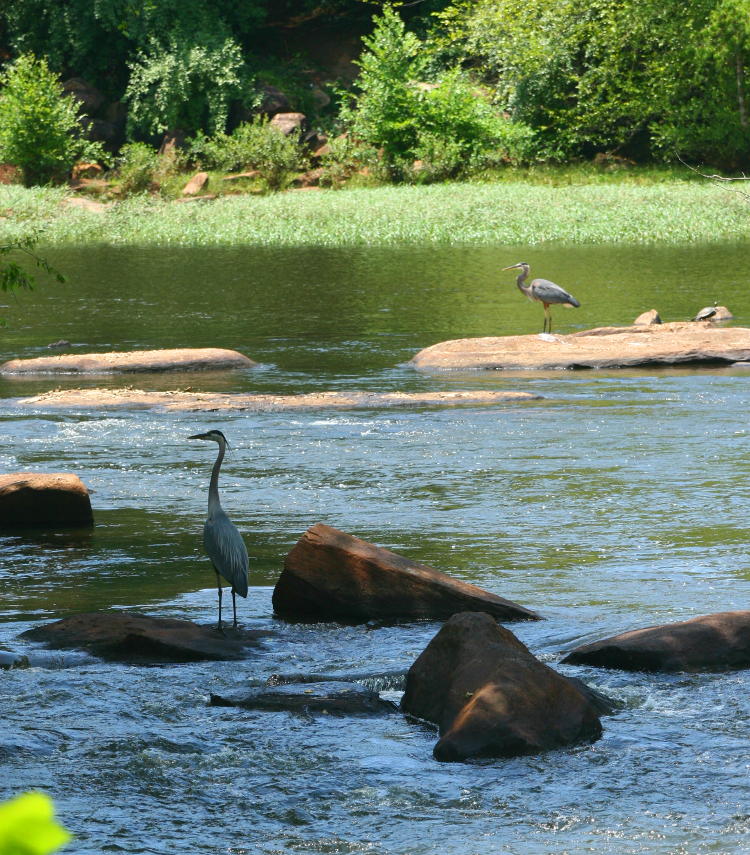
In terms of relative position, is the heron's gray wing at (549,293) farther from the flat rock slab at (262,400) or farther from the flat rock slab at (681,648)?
the flat rock slab at (681,648)

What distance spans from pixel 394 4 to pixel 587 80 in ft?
26.9

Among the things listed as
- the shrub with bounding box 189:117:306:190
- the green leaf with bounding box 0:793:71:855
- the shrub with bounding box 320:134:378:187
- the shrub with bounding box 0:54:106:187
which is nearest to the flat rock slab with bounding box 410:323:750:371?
the green leaf with bounding box 0:793:71:855

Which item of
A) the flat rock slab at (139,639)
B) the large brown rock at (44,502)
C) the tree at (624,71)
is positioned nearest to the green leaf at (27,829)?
the flat rock slab at (139,639)

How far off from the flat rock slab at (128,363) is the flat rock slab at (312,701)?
1107cm

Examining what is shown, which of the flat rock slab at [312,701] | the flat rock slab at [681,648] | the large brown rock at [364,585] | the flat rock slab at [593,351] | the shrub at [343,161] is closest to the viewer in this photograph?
the flat rock slab at [312,701]

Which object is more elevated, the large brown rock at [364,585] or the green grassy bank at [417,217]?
the green grassy bank at [417,217]

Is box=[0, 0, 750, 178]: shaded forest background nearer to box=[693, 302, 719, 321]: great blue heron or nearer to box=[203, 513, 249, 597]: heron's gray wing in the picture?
box=[693, 302, 719, 321]: great blue heron

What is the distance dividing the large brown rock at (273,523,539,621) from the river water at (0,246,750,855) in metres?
0.13

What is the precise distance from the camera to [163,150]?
156 feet

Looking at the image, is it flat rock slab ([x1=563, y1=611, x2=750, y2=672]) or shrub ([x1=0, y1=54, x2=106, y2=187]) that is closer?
flat rock slab ([x1=563, y1=611, x2=750, y2=672])

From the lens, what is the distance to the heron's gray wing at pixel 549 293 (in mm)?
18719

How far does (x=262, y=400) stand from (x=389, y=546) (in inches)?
202

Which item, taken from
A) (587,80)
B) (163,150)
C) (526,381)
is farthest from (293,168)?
(526,381)

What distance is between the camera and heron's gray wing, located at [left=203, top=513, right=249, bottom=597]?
688 cm
